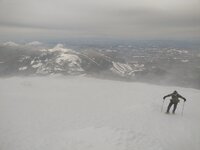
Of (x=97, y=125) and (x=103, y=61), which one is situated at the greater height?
(x=97, y=125)

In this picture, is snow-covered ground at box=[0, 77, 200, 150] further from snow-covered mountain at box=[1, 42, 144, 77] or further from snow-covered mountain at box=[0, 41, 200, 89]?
snow-covered mountain at box=[1, 42, 144, 77]

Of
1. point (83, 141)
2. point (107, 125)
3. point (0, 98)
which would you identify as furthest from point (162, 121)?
point (0, 98)

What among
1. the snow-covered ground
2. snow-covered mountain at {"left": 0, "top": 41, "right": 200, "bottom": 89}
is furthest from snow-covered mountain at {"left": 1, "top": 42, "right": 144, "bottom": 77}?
the snow-covered ground

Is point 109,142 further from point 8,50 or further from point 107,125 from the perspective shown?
point 8,50

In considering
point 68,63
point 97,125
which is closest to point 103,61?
point 68,63

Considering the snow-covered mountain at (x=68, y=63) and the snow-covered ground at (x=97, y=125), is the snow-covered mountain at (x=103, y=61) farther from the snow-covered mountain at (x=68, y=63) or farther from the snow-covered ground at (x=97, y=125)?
the snow-covered ground at (x=97, y=125)

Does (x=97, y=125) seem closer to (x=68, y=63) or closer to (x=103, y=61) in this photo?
(x=103, y=61)

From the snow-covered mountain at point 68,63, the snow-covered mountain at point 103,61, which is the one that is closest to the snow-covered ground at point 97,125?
the snow-covered mountain at point 103,61

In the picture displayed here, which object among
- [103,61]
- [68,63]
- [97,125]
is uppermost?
[97,125]
